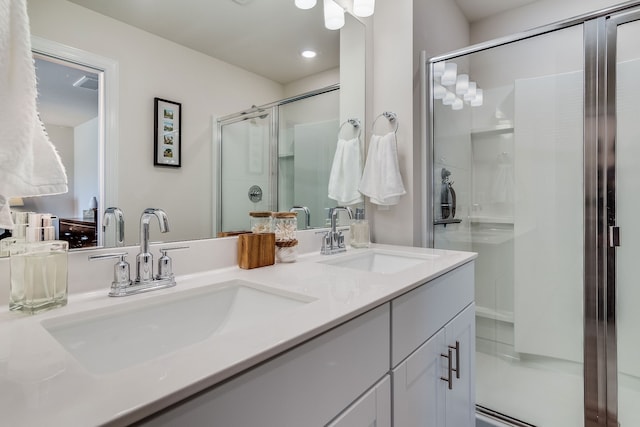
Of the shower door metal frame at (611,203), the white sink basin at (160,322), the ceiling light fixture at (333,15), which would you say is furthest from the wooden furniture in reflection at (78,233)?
the shower door metal frame at (611,203)

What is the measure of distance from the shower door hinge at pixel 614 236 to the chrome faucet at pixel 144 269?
5.52 ft

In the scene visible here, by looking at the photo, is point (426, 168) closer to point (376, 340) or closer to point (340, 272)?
point (340, 272)

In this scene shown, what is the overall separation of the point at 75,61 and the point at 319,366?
0.90 m

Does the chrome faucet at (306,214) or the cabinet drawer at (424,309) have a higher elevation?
the chrome faucet at (306,214)

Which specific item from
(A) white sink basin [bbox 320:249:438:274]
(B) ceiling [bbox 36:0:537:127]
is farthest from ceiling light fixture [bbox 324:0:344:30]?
(A) white sink basin [bbox 320:249:438:274]

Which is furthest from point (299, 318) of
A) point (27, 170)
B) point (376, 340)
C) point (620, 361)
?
point (620, 361)

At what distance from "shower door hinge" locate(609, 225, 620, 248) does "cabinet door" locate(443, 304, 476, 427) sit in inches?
26.2

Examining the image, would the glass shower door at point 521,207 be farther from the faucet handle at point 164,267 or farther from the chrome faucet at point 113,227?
the chrome faucet at point 113,227

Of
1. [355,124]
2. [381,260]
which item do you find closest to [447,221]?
[381,260]

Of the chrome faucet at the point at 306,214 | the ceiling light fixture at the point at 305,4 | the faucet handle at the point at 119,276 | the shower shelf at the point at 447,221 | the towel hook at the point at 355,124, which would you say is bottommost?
the faucet handle at the point at 119,276

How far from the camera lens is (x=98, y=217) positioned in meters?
0.83

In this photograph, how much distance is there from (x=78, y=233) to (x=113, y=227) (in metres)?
0.07

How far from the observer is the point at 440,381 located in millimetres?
1024

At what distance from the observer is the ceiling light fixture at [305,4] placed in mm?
1404
